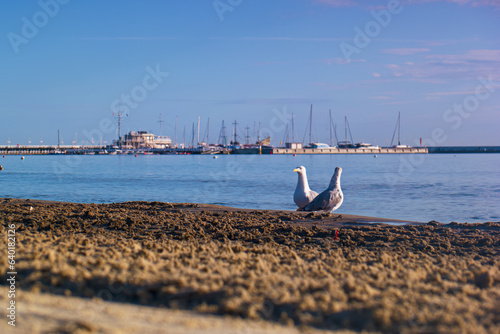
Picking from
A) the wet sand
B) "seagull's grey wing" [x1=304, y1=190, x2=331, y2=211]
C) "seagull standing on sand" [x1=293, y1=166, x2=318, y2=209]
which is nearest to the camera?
the wet sand

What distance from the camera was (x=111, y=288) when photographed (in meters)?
6.27

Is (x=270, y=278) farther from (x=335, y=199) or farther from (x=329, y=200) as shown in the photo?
(x=335, y=199)

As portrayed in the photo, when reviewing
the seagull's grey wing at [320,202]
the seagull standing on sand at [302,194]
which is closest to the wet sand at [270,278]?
the seagull's grey wing at [320,202]

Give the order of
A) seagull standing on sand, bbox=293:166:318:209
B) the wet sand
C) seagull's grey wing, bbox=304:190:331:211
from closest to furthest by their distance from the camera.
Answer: the wet sand, seagull's grey wing, bbox=304:190:331:211, seagull standing on sand, bbox=293:166:318:209

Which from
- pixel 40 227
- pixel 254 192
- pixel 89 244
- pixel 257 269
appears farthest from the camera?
pixel 254 192

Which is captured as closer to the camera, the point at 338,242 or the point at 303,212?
the point at 338,242

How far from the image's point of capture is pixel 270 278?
6.80 meters

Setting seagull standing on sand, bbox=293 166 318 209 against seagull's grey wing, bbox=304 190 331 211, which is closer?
seagull's grey wing, bbox=304 190 331 211

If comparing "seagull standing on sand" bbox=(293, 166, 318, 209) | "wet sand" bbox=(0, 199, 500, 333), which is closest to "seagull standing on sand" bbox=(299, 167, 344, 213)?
"seagull standing on sand" bbox=(293, 166, 318, 209)

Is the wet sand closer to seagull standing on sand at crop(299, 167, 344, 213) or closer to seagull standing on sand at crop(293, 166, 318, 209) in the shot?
seagull standing on sand at crop(299, 167, 344, 213)

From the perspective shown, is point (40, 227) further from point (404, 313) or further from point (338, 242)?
point (404, 313)

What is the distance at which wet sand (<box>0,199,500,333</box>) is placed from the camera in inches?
204

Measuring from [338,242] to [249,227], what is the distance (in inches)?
119

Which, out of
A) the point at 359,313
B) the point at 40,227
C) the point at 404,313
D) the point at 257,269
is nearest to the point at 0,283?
the point at 257,269
